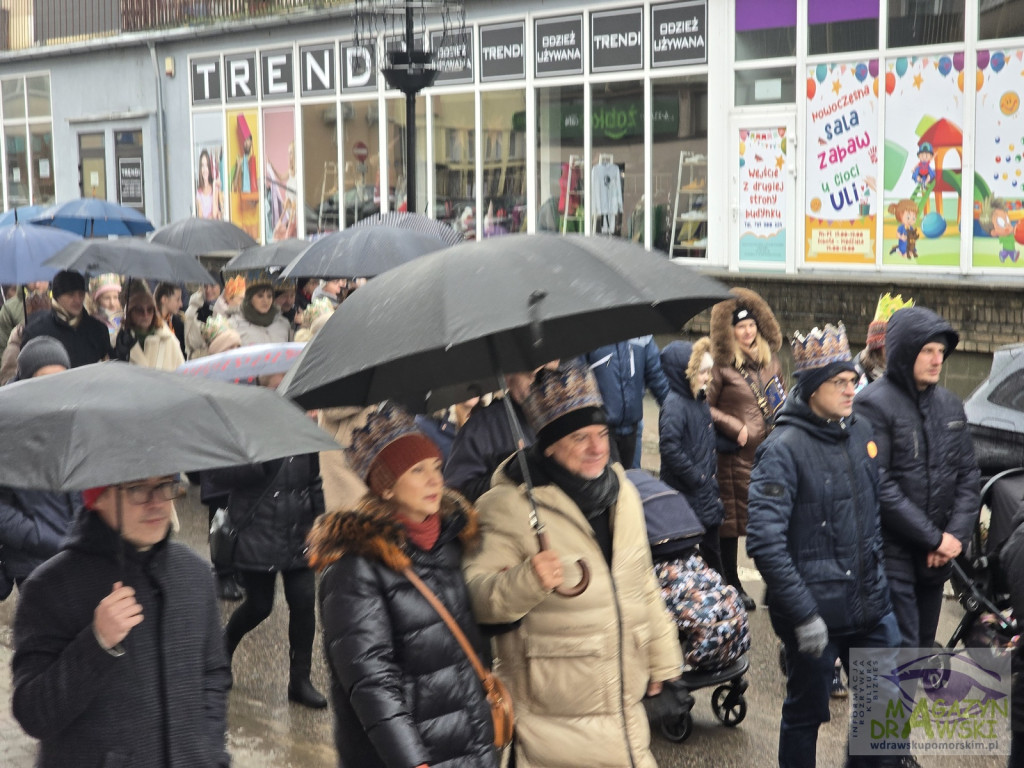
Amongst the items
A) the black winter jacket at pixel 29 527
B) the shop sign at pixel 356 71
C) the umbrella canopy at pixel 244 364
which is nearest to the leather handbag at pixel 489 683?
the umbrella canopy at pixel 244 364

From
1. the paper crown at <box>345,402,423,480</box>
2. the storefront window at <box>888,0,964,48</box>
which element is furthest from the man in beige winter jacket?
the storefront window at <box>888,0,964,48</box>

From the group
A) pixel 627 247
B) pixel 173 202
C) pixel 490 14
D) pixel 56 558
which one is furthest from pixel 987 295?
pixel 173 202

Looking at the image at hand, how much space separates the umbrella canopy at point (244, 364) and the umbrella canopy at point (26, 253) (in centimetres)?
594

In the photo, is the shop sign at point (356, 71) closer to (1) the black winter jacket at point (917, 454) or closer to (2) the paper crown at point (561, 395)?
(1) the black winter jacket at point (917, 454)

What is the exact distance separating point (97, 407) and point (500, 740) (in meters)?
1.48

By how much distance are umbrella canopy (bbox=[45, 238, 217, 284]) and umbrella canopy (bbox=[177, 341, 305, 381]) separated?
5.36 m

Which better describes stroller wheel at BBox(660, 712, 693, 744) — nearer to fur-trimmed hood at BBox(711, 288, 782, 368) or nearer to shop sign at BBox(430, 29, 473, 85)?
fur-trimmed hood at BBox(711, 288, 782, 368)

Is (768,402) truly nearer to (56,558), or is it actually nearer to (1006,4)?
(56,558)

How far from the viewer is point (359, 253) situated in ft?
29.5

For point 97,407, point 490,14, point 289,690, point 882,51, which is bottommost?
point 289,690

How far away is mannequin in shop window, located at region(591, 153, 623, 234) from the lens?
1784 centimetres

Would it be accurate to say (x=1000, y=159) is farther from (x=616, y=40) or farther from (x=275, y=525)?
(x=275, y=525)

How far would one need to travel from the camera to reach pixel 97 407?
10.8 ft

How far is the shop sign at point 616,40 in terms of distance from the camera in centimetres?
1727
